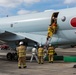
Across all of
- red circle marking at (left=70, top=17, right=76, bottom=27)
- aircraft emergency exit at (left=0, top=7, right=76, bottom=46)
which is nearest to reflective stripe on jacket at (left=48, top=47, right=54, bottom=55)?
aircraft emergency exit at (left=0, top=7, right=76, bottom=46)

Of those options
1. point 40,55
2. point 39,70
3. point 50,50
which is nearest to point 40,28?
point 50,50

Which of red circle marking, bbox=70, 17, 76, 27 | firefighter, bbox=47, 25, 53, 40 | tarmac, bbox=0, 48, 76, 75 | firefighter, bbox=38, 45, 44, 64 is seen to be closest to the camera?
tarmac, bbox=0, 48, 76, 75

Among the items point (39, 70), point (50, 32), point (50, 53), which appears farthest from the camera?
point (50, 32)

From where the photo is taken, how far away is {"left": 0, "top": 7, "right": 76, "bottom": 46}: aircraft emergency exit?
857 inches

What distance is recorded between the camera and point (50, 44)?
2295 centimetres

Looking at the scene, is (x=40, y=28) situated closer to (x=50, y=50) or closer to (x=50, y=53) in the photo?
(x=50, y=50)

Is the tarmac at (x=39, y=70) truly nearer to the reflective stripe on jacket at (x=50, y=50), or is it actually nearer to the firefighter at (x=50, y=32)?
the reflective stripe on jacket at (x=50, y=50)

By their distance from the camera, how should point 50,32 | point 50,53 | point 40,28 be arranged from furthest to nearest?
point 40,28, point 50,32, point 50,53

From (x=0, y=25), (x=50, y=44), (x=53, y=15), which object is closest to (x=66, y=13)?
(x=53, y=15)

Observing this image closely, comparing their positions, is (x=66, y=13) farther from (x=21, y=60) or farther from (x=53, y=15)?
(x=21, y=60)

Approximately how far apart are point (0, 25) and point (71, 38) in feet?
31.1

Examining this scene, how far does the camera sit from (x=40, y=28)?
78.1ft

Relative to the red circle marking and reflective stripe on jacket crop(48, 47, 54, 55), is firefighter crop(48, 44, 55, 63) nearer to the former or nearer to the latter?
reflective stripe on jacket crop(48, 47, 54, 55)

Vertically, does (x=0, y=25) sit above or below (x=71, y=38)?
above
